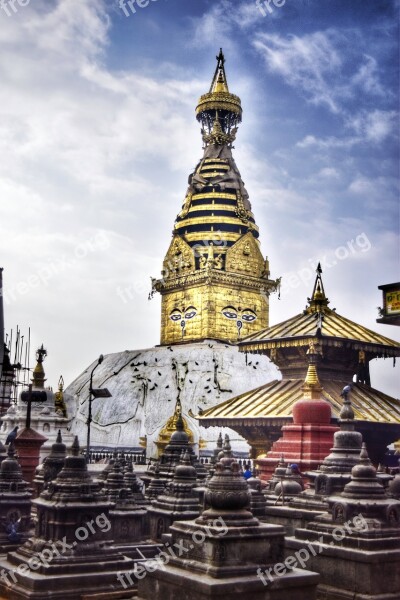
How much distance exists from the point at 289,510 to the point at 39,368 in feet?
88.4

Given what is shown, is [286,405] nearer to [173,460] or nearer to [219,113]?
[173,460]

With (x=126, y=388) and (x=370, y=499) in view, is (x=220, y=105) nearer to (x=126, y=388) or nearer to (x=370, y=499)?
(x=126, y=388)

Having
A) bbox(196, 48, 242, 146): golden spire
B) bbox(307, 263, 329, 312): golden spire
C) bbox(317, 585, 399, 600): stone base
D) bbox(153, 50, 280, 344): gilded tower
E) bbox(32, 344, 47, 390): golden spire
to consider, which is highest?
bbox(196, 48, 242, 146): golden spire

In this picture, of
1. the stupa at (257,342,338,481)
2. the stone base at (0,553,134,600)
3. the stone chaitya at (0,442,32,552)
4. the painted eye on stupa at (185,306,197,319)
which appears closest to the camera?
the stone base at (0,553,134,600)

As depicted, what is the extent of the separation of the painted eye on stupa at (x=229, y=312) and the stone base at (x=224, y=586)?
1575 inches

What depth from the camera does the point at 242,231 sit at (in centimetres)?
5103

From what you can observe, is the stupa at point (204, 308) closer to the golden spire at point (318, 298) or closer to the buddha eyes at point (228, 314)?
the buddha eyes at point (228, 314)

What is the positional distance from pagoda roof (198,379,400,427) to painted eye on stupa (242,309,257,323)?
2287cm

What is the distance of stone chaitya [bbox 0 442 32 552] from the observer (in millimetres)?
13820

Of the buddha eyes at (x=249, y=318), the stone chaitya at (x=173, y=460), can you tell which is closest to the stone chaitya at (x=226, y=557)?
the stone chaitya at (x=173, y=460)

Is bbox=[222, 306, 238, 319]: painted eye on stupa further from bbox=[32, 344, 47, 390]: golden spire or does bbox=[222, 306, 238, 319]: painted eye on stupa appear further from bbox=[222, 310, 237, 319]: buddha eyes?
bbox=[32, 344, 47, 390]: golden spire

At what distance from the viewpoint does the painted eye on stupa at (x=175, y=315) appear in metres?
50.6

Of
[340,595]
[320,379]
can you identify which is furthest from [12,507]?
[320,379]

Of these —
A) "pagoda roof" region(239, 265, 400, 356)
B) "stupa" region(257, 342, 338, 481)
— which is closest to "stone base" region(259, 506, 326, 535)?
"stupa" region(257, 342, 338, 481)
